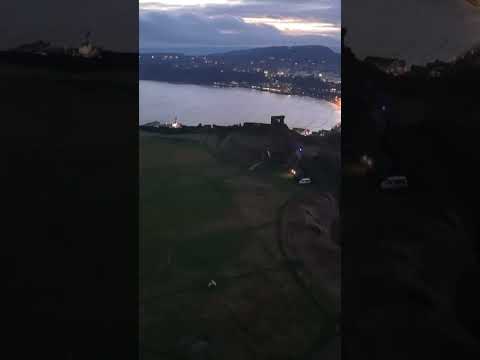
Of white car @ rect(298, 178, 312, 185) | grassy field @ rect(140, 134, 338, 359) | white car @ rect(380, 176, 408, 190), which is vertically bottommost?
grassy field @ rect(140, 134, 338, 359)

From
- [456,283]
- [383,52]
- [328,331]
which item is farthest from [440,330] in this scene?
[383,52]

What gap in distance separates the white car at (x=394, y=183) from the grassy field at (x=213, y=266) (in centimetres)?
87

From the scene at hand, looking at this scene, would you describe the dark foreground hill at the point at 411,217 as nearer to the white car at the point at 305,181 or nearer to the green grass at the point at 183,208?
the white car at the point at 305,181

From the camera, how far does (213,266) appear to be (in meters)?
2.42

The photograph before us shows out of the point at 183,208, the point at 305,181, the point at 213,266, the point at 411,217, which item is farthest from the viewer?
the point at 305,181

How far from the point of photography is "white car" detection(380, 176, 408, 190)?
78.3 inches

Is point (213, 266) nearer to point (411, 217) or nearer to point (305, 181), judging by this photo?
point (305, 181)

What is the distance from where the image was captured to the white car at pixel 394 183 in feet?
6.53

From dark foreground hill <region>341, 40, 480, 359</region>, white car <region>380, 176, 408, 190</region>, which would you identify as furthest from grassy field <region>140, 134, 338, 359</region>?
white car <region>380, 176, 408, 190</region>

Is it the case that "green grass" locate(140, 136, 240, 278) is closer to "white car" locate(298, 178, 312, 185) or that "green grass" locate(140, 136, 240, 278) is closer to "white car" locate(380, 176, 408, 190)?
"white car" locate(298, 178, 312, 185)

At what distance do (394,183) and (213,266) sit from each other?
3.95 feet

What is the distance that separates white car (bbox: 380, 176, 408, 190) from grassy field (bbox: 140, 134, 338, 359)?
87cm

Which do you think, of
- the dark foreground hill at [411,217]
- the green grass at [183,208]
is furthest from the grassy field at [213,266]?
the dark foreground hill at [411,217]

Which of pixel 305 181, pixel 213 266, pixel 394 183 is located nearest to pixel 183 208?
pixel 213 266
